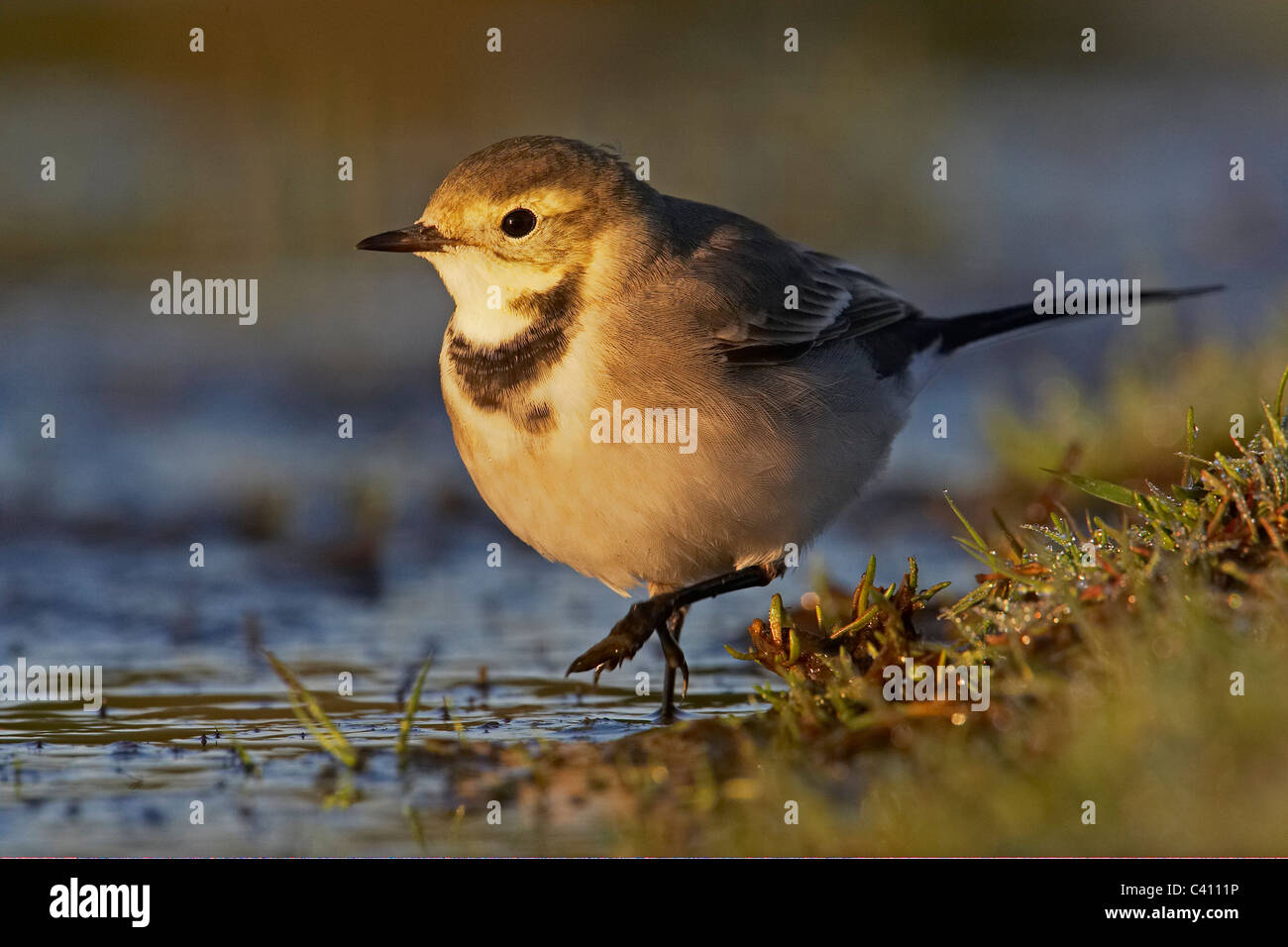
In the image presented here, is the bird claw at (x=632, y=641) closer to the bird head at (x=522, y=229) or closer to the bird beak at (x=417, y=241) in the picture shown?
the bird head at (x=522, y=229)

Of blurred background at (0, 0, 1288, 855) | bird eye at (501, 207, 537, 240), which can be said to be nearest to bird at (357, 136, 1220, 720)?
bird eye at (501, 207, 537, 240)

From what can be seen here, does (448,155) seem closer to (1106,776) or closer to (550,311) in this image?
(550,311)

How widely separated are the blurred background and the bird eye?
198 centimetres

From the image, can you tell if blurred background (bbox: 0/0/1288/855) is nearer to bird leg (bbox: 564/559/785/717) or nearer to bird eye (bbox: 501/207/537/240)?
bird leg (bbox: 564/559/785/717)

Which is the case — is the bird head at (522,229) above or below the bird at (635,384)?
above

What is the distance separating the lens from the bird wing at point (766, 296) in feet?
22.8

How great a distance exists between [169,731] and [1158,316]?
6.84m

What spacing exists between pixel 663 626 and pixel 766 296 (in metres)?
1.54

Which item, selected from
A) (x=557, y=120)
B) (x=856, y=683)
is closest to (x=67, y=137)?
(x=557, y=120)

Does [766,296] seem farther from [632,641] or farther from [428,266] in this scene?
[428,266]

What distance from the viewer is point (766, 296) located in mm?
7246

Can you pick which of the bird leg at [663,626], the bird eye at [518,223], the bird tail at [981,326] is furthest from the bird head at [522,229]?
the bird tail at [981,326]

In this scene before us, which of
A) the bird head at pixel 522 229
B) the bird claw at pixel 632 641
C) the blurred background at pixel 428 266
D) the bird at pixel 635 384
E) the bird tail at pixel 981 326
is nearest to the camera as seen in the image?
the bird claw at pixel 632 641

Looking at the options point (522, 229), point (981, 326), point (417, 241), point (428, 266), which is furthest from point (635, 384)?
point (428, 266)
